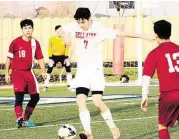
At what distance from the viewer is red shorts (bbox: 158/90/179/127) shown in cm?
829

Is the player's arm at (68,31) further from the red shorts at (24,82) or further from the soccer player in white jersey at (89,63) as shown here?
the red shorts at (24,82)

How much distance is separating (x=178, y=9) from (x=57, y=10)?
922 cm

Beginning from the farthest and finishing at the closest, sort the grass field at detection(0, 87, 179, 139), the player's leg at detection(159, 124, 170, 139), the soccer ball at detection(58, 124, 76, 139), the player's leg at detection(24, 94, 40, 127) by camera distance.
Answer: the player's leg at detection(24, 94, 40, 127) → the grass field at detection(0, 87, 179, 139) → the soccer ball at detection(58, 124, 76, 139) → the player's leg at detection(159, 124, 170, 139)

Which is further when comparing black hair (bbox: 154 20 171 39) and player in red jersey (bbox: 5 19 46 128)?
player in red jersey (bbox: 5 19 46 128)

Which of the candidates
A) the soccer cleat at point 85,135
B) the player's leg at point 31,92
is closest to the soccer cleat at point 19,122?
the player's leg at point 31,92

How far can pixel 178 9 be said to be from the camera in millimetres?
32969

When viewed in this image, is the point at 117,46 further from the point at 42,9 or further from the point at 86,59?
the point at 86,59

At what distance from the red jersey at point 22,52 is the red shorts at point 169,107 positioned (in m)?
4.91

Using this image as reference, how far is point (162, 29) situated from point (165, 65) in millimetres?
455

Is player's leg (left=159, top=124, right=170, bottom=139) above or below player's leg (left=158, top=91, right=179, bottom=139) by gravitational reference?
below

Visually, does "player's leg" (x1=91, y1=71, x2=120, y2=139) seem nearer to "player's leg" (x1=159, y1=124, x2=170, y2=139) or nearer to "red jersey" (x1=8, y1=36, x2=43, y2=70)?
"player's leg" (x1=159, y1=124, x2=170, y2=139)

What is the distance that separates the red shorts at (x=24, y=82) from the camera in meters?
12.8

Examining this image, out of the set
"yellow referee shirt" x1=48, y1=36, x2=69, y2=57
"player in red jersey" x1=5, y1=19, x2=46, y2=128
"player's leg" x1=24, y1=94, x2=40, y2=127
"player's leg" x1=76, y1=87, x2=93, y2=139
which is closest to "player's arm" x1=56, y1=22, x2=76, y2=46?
"player's leg" x1=76, y1=87, x2=93, y2=139

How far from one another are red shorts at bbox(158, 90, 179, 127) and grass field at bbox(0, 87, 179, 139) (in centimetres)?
236
